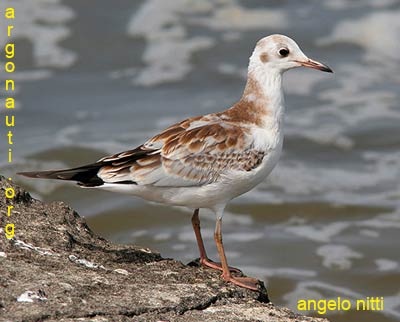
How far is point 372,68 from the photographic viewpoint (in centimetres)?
1648

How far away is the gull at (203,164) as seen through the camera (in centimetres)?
727

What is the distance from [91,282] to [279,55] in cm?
274

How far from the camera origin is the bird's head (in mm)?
7867

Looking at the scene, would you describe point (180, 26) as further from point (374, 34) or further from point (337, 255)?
point (337, 255)

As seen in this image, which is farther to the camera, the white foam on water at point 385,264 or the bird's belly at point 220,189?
the white foam on water at point 385,264

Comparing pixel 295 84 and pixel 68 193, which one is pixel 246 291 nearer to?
pixel 68 193

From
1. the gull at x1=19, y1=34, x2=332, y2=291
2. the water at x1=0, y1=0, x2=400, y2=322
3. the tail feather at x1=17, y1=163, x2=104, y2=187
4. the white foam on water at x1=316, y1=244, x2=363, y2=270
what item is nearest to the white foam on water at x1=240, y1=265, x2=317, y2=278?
the water at x1=0, y1=0, x2=400, y2=322

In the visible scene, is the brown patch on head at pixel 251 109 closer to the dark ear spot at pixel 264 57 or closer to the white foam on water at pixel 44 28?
the dark ear spot at pixel 264 57

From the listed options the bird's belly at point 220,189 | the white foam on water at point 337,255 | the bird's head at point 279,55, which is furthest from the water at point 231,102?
the bird's head at point 279,55

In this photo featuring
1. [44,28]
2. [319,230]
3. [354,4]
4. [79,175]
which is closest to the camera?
[79,175]

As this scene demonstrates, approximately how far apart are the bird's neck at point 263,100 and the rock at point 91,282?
51.9 inches

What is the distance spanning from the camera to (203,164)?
293 inches

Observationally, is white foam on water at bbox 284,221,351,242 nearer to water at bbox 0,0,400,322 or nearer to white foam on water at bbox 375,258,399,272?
water at bbox 0,0,400,322

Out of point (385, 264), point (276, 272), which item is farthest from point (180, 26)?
point (385, 264)
